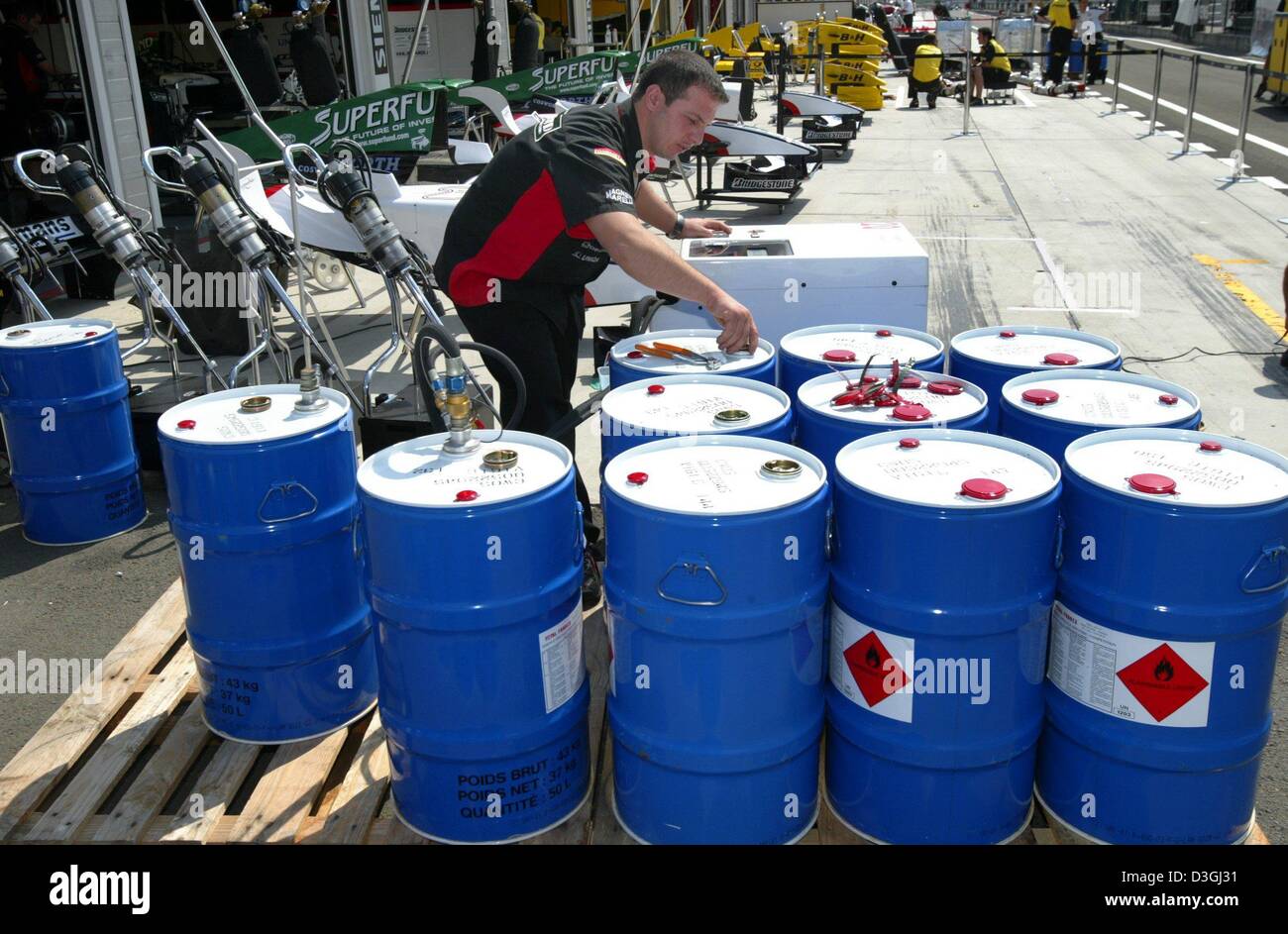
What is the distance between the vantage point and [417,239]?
23.1ft

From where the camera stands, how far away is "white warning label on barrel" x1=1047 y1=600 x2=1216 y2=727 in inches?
97.1

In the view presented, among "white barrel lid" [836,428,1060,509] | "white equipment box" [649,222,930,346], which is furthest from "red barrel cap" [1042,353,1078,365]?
"white equipment box" [649,222,930,346]

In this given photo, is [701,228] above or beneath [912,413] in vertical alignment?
above

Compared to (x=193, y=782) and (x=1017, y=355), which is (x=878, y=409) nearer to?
(x=1017, y=355)

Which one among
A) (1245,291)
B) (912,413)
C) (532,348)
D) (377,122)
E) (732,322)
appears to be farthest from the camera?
(1245,291)

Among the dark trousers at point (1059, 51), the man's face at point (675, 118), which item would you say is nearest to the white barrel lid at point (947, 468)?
the man's face at point (675, 118)

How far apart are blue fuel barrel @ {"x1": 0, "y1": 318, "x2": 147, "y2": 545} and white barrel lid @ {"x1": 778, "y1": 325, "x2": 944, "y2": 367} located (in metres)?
2.92

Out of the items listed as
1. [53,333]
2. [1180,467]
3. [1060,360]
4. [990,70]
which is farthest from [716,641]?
[990,70]

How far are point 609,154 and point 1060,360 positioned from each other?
1539 millimetres

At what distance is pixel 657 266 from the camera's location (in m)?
3.25

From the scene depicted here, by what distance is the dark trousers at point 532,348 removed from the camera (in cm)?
374

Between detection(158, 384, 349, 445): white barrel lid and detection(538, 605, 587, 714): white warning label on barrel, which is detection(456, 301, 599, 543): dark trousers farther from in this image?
detection(538, 605, 587, 714): white warning label on barrel
